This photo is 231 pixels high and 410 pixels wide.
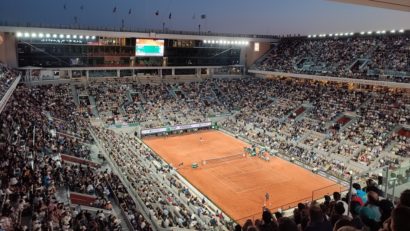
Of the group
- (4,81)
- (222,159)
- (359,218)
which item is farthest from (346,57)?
(359,218)

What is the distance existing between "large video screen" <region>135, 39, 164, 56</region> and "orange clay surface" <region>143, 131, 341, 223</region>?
16810 mm

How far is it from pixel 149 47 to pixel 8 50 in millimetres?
19542

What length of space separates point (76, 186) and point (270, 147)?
82.1ft

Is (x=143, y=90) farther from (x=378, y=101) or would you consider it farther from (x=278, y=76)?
(x=378, y=101)

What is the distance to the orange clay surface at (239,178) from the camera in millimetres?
25312

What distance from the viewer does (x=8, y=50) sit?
4303cm

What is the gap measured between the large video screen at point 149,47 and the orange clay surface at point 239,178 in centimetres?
1681

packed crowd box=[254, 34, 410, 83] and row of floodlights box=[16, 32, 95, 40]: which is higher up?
row of floodlights box=[16, 32, 95, 40]

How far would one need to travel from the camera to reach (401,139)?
32.5m

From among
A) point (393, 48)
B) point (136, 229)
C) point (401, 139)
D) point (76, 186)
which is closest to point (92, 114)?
point (76, 186)

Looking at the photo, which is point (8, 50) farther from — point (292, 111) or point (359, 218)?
point (359, 218)

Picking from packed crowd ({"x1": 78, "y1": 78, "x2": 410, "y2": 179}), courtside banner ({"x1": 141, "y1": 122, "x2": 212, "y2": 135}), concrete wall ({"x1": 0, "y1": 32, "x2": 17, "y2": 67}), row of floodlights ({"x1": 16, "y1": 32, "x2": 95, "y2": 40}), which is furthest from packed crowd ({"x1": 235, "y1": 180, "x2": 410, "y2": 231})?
concrete wall ({"x1": 0, "y1": 32, "x2": 17, "y2": 67})

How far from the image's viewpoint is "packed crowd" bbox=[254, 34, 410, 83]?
41.8 meters

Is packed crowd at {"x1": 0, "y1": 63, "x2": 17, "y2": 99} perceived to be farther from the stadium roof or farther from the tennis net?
the stadium roof
